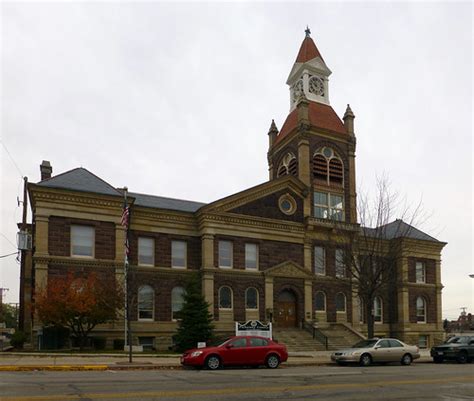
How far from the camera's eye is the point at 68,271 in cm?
3089

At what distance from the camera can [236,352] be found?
20594mm

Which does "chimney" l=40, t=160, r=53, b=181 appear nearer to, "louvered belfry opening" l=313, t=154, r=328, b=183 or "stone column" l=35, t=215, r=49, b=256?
"stone column" l=35, t=215, r=49, b=256

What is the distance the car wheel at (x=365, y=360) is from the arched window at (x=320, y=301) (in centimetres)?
1483

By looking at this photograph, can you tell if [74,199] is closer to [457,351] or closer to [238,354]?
[238,354]

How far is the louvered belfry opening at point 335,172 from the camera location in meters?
41.7

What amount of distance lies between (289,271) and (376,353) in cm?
1409

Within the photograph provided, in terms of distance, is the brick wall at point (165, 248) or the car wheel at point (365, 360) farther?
the brick wall at point (165, 248)

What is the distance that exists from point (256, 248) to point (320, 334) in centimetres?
727

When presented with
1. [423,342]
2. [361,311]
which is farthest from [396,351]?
[423,342]

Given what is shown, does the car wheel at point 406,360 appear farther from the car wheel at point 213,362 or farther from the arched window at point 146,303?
the arched window at point 146,303

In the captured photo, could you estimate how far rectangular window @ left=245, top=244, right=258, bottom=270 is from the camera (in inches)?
1449

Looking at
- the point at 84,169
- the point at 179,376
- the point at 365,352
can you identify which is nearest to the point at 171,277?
the point at 84,169

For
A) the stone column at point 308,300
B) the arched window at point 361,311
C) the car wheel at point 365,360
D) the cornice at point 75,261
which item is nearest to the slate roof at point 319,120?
the stone column at point 308,300

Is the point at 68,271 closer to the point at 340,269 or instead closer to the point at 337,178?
the point at 340,269
